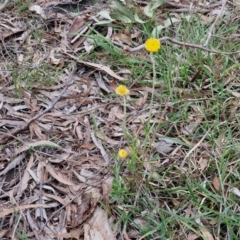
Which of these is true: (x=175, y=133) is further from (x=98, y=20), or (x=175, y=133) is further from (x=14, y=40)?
(x=14, y=40)

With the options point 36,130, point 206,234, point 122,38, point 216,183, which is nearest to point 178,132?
point 216,183

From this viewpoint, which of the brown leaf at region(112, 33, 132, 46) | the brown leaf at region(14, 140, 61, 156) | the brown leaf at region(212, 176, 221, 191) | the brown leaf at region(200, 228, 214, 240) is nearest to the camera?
the brown leaf at region(200, 228, 214, 240)

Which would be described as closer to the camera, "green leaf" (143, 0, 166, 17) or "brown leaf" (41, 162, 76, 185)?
"brown leaf" (41, 162, 76, 185)

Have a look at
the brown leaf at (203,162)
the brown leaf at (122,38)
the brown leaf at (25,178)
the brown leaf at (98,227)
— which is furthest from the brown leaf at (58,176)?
the brown leaf at (122,38)

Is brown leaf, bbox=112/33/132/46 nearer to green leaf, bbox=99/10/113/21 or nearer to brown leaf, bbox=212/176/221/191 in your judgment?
green leaf, bbox=99/10/113/21

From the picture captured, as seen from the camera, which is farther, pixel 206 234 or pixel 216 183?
pixel 216 183

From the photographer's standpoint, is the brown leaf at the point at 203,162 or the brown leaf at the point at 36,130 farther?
the brown leaf at the point at 36,130

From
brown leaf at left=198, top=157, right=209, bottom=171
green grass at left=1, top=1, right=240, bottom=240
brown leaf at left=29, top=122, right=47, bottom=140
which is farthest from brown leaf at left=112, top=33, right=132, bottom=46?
brown leaf at left=198, top=157, right=209, bottom=171

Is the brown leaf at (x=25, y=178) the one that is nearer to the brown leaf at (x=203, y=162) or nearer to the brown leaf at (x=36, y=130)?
the brown leaf at (x=36, y=130)

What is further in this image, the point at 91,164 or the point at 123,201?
the point at 91,164

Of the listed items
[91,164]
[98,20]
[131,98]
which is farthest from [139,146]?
[98,20]

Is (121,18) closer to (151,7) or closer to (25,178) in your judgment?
(151,7)
